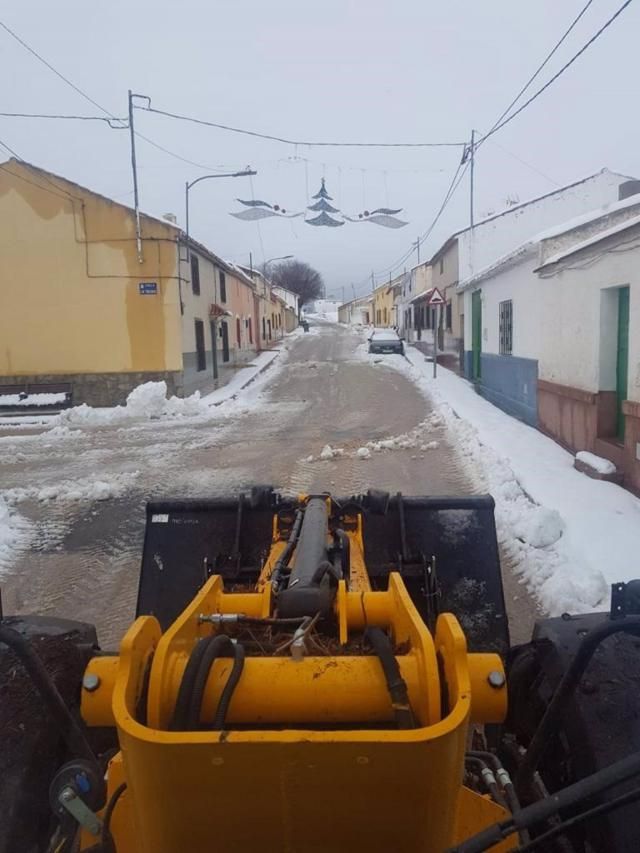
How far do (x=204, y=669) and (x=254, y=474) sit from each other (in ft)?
28.5

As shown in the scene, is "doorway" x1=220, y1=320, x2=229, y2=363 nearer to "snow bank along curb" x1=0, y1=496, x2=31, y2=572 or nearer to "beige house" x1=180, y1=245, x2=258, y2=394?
"beige house" x1=180, y1=245, x2=258, y2=394

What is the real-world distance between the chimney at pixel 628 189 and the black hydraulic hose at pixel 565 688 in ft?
71.1

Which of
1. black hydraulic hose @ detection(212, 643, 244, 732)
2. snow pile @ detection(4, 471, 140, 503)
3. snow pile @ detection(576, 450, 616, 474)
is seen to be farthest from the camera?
snow pile @ detection(4, 471, 140, 503)

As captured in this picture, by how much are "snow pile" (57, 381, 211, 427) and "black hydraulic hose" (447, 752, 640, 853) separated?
637 inches

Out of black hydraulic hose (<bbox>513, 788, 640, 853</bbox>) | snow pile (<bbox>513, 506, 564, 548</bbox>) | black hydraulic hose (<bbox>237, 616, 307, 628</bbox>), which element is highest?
black hydraulic hose (<bbox>237, 616, 307, 628</bbox>)

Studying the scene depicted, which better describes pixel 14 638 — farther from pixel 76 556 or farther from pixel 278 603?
pixel 76 556

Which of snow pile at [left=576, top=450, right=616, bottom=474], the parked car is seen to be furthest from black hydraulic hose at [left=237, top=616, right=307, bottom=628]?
the parked car

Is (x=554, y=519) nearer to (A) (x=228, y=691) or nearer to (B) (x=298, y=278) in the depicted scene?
(A) (x=228, y=691)

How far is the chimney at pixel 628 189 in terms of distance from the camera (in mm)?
20359

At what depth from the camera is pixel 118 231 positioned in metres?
19.4

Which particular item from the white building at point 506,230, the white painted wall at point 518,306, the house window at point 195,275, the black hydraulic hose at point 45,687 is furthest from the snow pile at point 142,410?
the black hydraulic hose at point 45,687

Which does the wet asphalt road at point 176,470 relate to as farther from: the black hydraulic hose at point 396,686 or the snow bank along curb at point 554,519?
the black hydraulic hose at point 396,686

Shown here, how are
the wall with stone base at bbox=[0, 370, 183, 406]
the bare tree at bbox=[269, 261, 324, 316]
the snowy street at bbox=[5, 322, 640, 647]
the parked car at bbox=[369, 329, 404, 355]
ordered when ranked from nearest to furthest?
the snowy street at bbox=[5, 322, 640, 647] < the wall with stone base at bbox=[0, 370, 183, 406] < the parked car at bbox=[369, 329, 404, 355] < the bare tree at bbox=[269, 261, 324, 316]

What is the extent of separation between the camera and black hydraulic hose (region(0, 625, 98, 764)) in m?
1.80
